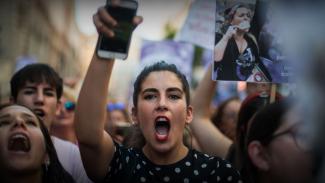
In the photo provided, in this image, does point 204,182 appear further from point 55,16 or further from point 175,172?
point 55,16

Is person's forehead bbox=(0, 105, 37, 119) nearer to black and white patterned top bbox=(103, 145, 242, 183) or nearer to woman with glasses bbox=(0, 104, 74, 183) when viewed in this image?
woman with glasses bbox=(0, 104, 74, 183)

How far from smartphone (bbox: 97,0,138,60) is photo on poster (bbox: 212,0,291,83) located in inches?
23.9

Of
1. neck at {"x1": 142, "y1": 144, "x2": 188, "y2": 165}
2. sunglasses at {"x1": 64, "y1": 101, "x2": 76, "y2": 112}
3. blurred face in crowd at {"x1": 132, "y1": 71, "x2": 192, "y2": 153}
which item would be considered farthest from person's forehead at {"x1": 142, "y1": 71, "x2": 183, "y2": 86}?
sunglasses at {"x1": 64, "y1": 101, "x2": 76, "y2": 112}

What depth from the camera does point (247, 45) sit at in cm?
230

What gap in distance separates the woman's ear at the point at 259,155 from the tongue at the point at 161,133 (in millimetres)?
490

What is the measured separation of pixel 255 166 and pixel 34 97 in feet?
5.98

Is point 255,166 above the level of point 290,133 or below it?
below

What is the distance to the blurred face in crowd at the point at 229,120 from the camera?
12.5ft

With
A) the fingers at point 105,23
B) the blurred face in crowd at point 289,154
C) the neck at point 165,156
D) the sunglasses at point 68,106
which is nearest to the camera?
the blurred face in crowd at point 289,154

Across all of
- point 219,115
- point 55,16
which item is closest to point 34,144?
point 219,115

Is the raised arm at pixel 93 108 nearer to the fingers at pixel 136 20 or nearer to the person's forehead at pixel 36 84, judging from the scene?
the fingers at pixel 136 20

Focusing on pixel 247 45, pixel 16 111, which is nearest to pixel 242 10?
pixel 247 45

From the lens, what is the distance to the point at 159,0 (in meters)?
2.01

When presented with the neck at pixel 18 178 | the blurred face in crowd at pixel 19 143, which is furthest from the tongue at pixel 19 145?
the neck at pixel 18 178
